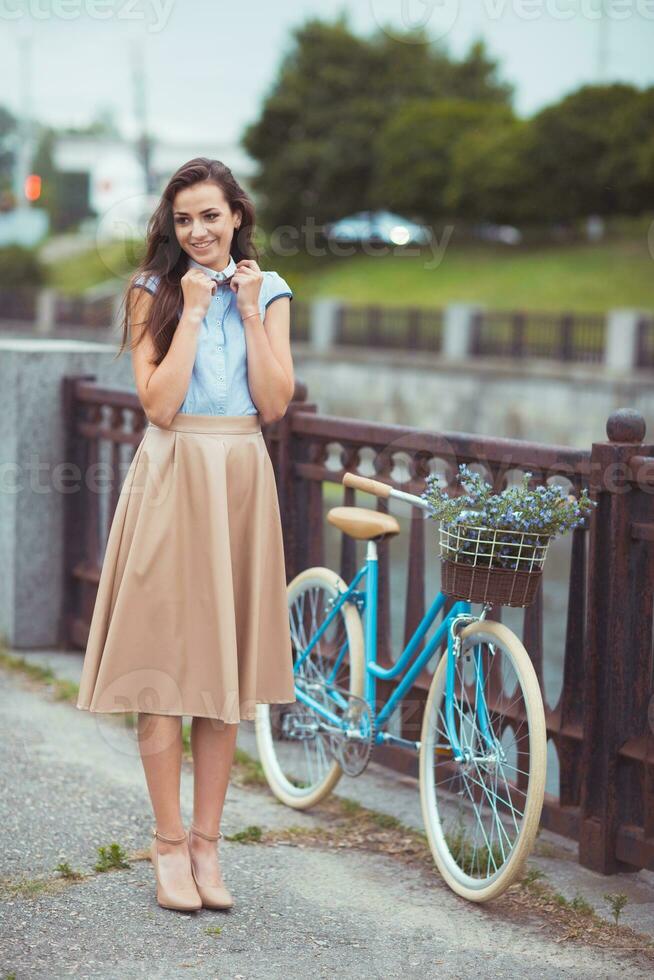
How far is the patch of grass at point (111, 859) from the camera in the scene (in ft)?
13.3

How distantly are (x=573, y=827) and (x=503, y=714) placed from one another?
1.38 ft

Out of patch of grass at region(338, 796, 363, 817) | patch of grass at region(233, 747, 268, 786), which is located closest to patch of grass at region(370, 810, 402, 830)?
patch of grass at region(338, 796, 363, 817)

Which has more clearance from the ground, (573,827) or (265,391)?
(265,391)

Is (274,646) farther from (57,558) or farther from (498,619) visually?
(57,558)

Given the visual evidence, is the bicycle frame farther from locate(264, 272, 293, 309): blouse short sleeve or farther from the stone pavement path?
locate(264, 272, 293, 309): blouse short sleeve

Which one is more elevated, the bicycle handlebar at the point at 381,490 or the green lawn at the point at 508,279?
the green lawn at the point at 508,279

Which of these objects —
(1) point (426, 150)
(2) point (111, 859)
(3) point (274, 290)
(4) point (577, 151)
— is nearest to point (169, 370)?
(3) point (274, 290)

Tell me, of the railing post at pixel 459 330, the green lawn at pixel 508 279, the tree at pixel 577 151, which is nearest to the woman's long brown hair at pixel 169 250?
the railing post at pixel 459 330

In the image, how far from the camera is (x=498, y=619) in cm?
454

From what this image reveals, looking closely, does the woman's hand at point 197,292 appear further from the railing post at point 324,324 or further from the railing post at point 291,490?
the railing post at point 324,324

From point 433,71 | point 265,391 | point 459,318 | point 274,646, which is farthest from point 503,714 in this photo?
point 433,71

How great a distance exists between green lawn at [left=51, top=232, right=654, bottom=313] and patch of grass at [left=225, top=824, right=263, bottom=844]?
→ 3112 cm

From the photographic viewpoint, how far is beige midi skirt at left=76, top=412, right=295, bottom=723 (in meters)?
3.63

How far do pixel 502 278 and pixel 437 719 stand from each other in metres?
36.6
